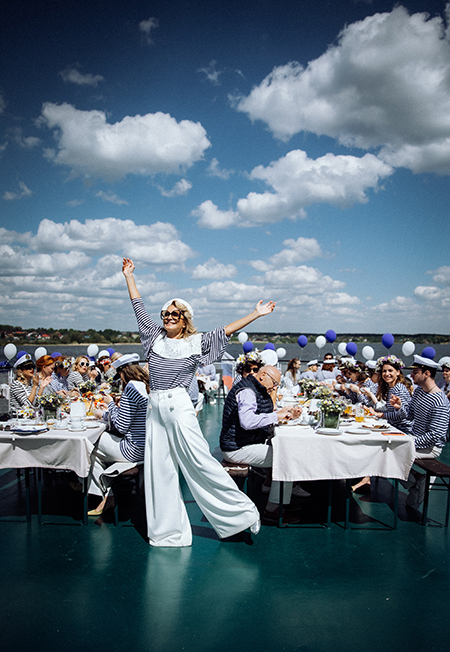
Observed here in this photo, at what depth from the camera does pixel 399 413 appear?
4.66 metres

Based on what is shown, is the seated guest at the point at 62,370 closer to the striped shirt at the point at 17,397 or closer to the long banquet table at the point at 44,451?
the striped shirt at the point at 17,397

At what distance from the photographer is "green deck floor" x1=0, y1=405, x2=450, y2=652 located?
2484 millimetres

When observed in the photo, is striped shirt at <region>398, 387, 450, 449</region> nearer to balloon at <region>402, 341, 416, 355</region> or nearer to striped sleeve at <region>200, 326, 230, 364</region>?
striped sleeve at <region>200, 326, 230, 364</region>

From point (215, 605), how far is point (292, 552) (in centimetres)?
93

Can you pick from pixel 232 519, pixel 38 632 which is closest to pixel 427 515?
pixel 232 519

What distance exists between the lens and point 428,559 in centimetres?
339

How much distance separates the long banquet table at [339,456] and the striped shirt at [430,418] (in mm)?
523

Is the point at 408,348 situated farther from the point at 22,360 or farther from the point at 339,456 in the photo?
the point at 22,360

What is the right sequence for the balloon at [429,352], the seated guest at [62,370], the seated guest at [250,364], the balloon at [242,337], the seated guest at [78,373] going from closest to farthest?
the seated guest at [250,364] → the balloon at [429,352] → the seated guest at [62,370] → the seated guest at [78,373] → the balloon at [242,337]

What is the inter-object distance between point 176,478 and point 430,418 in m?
2.45

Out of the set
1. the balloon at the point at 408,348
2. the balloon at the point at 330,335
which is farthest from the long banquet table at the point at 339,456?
the balloon at the point at 330,335

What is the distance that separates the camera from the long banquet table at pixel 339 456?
148 inches

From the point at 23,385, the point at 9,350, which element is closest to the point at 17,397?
the point at 23,385

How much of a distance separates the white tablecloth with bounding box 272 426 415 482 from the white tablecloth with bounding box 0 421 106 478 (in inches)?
65.4
